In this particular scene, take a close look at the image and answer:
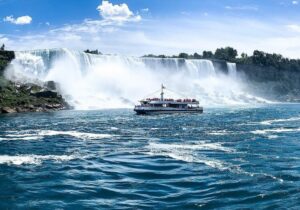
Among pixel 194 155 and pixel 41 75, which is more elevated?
pixel 41 75

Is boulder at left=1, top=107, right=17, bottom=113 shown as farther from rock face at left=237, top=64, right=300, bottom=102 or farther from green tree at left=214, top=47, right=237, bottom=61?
green tree at left=214, top=47, right=237, bottom=61

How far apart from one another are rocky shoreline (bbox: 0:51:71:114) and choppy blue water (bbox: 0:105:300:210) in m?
40.1

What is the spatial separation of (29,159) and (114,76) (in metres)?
88.1

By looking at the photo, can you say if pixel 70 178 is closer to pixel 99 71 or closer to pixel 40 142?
pixel 40 142

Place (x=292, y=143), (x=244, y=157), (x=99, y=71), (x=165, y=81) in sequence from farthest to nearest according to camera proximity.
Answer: (x=165, y=81) → (x=99, y=71) → (x=292, y=143) → (x=244, y=157)

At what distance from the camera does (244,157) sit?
32.3 metres

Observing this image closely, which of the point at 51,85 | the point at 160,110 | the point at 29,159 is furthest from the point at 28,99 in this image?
the point at 29,159

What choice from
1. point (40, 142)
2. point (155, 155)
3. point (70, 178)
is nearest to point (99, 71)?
point (40, 142)

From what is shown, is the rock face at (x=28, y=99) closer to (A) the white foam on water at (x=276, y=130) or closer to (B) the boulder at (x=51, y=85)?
(B) the boulder at (x=51, y=85)

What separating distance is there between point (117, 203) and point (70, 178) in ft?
18.4

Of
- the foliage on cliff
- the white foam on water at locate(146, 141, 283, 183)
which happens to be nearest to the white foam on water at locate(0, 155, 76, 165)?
the white foam on water at locate(146, 141, 283, 183)

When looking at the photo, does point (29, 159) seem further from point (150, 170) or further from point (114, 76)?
point (114, 76)

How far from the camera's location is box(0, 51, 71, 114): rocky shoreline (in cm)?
8717

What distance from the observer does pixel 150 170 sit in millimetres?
28188
